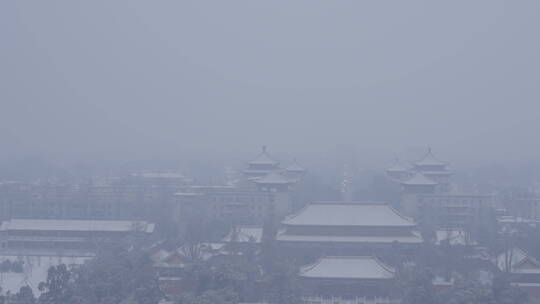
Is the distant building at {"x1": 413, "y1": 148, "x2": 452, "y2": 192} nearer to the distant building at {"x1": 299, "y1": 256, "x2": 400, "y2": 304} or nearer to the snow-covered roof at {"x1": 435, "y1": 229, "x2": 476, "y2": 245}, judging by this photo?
the snow-covered roof at {"x1": 435, "y1": 229, "x2": 476, "y2": 245}

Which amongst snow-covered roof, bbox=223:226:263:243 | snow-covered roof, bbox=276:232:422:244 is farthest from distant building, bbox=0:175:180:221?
snow-covered roof, bbox=276:232:422:244

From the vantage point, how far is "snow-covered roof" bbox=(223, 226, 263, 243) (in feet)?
60.2

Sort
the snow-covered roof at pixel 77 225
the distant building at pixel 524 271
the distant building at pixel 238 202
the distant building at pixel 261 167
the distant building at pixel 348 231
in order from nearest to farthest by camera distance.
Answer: the distant building at pixel 524 271 → the distant building at pixel 348 231 → the snow-covered roof at pixel 77 225 → the distant building at pixel 238 202 → the distant building at pixel 261 167

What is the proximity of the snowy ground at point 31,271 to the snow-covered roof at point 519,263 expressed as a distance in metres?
9.13

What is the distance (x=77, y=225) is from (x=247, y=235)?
17.2ft

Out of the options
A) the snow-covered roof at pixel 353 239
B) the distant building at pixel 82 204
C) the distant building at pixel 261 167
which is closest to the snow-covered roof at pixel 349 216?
the snow-covered roof at pixel 353 239

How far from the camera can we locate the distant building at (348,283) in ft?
49.8

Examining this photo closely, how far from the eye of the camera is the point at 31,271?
59.6ft

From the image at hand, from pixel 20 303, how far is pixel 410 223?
8847 millimetres

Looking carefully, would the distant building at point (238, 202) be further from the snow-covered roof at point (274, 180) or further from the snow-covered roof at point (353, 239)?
the snow-covered roof at point (353, 239)

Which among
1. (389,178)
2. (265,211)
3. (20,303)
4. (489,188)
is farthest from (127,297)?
(489,188)

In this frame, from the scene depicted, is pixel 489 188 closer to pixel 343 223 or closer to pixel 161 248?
pixel 343 223

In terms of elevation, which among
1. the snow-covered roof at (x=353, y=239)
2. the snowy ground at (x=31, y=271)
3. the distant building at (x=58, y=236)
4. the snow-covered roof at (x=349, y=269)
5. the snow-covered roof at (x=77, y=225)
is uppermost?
the snow-covered roof at (x=353, y=239)

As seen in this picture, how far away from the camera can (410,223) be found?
18.2 metres
